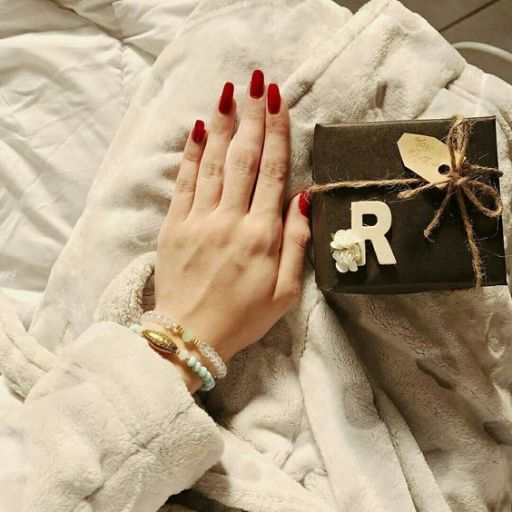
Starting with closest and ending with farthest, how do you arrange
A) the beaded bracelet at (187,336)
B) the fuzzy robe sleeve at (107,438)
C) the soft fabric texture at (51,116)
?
1. the fuzzy robe sleeve at (107,438)
2. the beaded bracelet at (187,336)
3. the soft fabric texture at (51,116)

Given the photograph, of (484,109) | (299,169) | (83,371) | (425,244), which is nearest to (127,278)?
(83,371)

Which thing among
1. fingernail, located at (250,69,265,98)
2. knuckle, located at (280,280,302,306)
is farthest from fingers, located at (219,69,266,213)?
knuckle, located at (280,280,302,306)

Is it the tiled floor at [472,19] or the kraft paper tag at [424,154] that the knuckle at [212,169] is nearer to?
the kraft paper tag at [424,154]

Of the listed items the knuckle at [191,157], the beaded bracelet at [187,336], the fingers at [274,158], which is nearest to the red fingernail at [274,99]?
the fingers at [274,158]

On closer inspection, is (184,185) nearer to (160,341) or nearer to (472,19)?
(160,341)

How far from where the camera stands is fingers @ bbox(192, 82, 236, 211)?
697mm

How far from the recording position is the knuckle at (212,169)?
0.70 m

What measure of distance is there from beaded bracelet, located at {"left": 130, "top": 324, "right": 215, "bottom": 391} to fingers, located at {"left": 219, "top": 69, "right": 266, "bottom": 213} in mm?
164

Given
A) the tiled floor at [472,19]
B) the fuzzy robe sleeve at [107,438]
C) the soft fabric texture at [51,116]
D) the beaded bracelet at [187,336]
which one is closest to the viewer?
the fuzzy robe sleeve at [107,438]

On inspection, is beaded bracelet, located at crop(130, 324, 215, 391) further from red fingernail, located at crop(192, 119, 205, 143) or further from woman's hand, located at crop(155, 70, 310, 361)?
red fingernail, located at crop(192, 119, 205, 143)

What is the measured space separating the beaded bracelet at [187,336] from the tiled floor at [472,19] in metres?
0.80

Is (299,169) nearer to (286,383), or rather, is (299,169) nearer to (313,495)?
(286,383)

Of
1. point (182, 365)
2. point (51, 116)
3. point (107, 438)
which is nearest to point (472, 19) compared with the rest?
point (51, 116)

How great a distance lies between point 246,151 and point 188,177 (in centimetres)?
8
